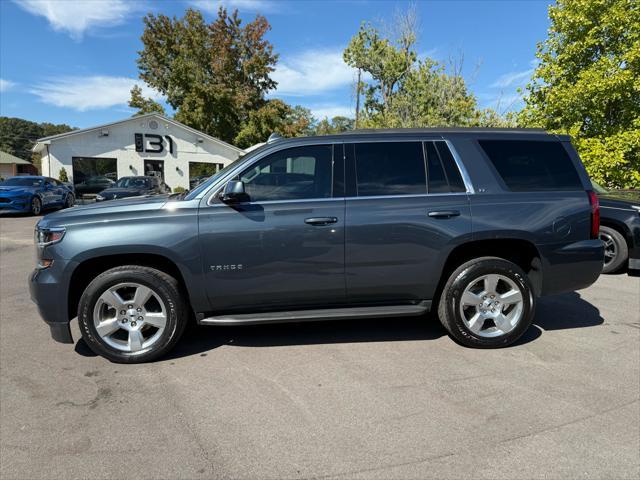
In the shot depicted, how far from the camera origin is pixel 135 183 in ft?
56.2

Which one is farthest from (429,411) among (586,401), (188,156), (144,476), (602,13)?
(188,156)

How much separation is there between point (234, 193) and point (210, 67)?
131 feet

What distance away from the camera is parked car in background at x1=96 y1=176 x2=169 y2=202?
50.9 feet

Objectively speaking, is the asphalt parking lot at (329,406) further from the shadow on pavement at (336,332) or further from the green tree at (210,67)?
the green tree at (210,67)

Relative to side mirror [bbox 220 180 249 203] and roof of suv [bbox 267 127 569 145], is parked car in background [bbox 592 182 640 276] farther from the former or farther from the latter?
side mirror [bbox 220 180 249 203]

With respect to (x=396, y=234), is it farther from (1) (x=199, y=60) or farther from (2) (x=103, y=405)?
(1) (x=199, y=60)

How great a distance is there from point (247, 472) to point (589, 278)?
3570 mm

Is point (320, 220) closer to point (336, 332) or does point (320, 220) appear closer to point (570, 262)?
point (336, 332)

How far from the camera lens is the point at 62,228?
11.8ft

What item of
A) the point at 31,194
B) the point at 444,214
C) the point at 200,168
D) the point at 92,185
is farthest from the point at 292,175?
the point at 200,168

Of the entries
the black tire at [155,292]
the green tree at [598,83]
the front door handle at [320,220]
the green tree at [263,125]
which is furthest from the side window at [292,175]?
the green tree at [263,125]

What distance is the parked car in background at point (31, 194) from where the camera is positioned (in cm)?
1598

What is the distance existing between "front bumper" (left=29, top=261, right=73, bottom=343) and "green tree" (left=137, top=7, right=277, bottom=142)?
3481 cm

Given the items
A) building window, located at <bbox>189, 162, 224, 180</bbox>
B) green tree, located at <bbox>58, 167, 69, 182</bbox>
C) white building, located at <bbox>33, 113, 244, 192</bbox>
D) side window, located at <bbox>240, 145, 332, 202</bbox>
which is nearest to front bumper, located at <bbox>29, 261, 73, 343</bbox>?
side window, located at <bbox>240, 145, 332, 202</bbox>
